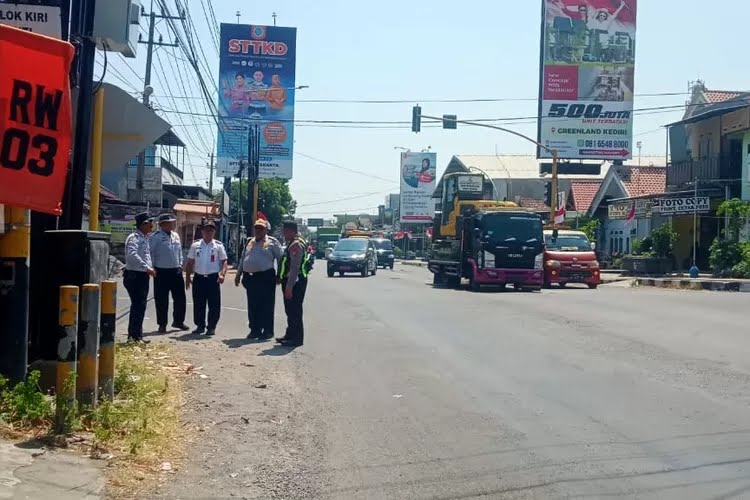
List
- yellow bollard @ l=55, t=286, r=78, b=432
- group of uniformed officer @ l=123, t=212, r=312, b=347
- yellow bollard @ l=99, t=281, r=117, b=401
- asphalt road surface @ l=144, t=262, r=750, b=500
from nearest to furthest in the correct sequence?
asphalt road surface @ l=144, t=262, r=750, b=500 < yellow bollard @ l=55, t=286, r=78, b=432 < yellow bollard @ l=99, t=281, r=117, b=401 < group of uniformed officer @ l=123, t=212, r=312, b=347

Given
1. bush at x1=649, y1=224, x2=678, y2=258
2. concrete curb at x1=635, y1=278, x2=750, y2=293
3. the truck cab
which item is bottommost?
concrete curb at x1=635, y1=278, x2=750, y2=293

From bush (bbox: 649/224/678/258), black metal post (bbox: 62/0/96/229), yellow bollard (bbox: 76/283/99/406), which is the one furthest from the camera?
bush (bbox: 649/224/678/258)

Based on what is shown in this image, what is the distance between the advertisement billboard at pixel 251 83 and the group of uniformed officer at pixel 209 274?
126 feet

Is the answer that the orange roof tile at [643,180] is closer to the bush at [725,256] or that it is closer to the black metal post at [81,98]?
the bush at [725,256]

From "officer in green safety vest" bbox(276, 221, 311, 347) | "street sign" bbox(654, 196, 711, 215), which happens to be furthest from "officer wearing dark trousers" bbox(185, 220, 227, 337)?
"street sign" bbox(654, 196, 711, 215)

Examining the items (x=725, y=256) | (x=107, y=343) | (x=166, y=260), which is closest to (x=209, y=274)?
(x=166, y=260)

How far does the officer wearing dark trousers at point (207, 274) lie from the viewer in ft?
46.1

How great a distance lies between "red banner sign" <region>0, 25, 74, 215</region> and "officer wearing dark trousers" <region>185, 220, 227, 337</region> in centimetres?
661

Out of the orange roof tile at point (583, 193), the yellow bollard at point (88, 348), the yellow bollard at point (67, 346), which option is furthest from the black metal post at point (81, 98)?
the orange roof tile at point (583, 193)

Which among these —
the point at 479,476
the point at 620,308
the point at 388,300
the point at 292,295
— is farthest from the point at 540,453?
the point at 388,300

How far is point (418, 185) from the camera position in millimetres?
90688

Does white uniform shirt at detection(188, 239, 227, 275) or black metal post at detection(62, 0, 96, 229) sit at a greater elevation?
black metal post at detection(62, 0, 96, 229)

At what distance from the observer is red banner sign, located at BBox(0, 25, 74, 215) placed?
6992 mm

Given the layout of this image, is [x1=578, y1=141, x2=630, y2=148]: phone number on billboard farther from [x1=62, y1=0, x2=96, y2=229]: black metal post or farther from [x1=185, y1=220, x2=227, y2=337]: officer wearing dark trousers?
[x1=62, y1=0, x2=96, y2=229]: black metal post
